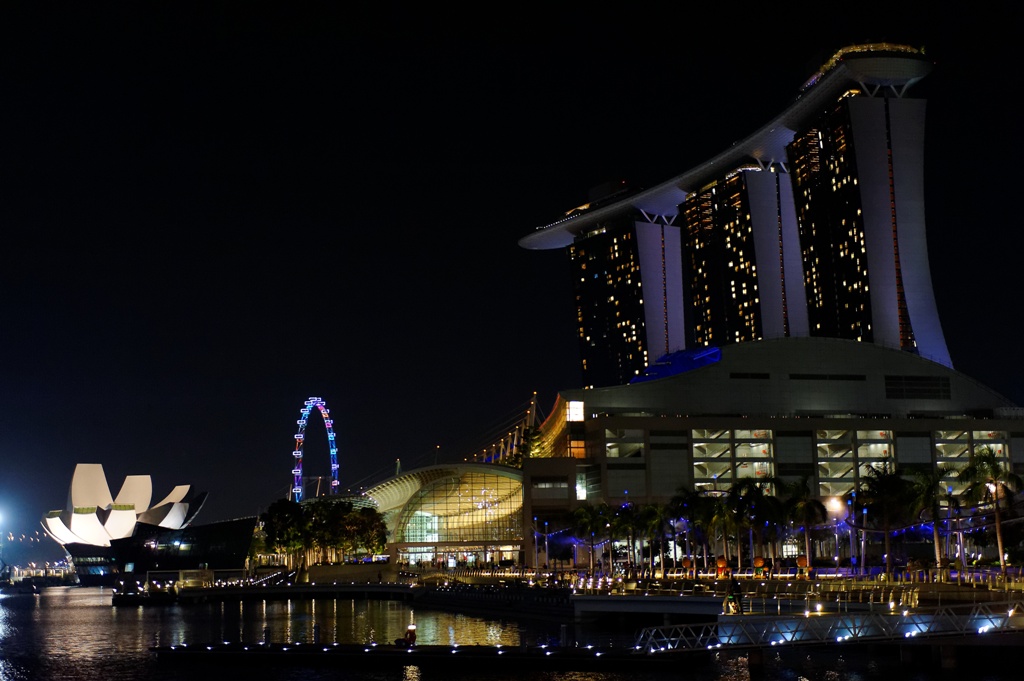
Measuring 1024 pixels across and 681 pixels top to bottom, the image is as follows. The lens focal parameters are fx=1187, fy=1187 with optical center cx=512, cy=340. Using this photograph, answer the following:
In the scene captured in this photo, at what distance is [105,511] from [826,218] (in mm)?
106339

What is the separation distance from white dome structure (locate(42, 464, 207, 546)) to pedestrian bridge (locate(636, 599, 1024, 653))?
432ft

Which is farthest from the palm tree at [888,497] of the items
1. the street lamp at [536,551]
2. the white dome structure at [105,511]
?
the white dome structure at [105,511]

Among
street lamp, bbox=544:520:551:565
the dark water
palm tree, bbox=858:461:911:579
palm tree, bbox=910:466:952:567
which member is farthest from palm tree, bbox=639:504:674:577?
palm tree, bbox=910:466:952:567

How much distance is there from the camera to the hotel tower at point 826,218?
14150 centimetres

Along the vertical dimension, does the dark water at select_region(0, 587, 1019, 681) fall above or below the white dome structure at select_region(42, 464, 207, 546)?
Result: below

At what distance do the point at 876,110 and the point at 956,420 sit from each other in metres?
40.9

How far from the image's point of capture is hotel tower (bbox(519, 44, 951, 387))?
5571 inches

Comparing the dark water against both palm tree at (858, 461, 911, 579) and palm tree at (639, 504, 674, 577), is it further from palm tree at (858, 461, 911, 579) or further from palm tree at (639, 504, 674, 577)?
palm tree at (858, 461, 911, 579)

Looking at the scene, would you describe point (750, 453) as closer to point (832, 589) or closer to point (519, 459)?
point (519, 459)

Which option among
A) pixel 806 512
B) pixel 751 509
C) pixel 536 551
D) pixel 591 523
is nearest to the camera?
pixel 806 512

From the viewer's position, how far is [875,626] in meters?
42.4

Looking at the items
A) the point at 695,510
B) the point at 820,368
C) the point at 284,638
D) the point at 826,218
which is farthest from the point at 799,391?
the point at 284,638

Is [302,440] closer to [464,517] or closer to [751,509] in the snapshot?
[464,517]

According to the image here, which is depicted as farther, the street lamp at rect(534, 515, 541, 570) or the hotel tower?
the hotel tower
